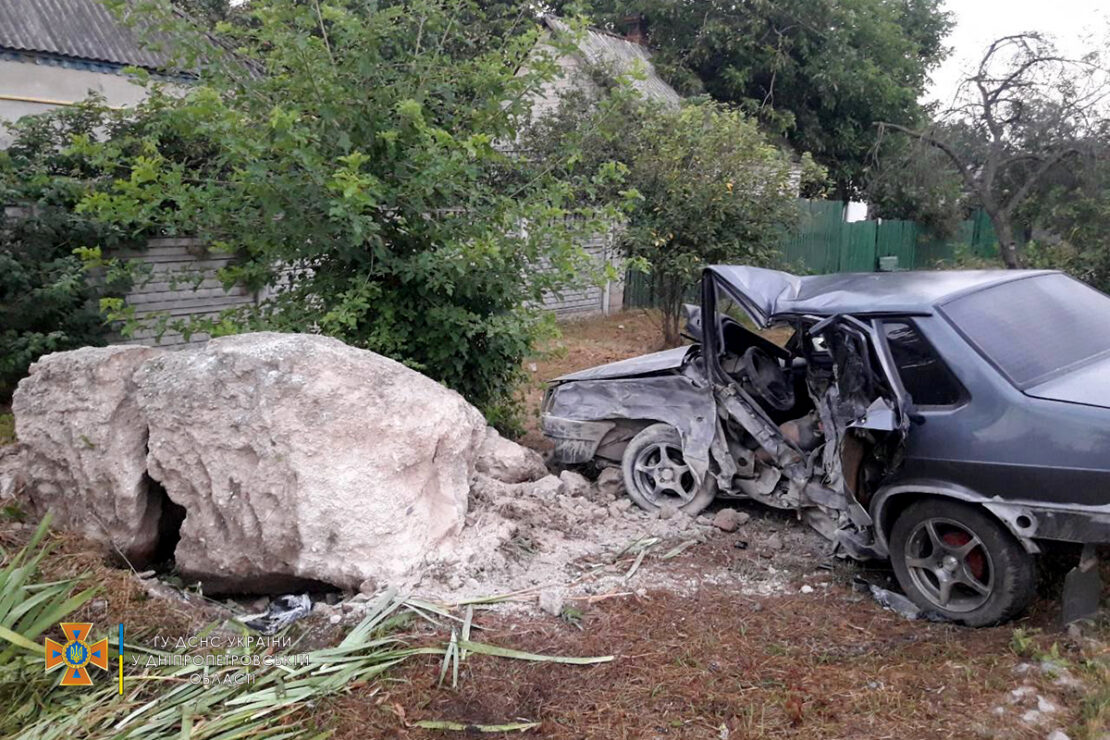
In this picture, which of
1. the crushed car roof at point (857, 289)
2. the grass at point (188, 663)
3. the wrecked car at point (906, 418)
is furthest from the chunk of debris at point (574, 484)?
the grass at point (188, 663)

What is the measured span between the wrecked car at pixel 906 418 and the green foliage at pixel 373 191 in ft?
3.82

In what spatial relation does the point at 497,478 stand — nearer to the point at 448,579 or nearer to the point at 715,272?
the point at 448,579

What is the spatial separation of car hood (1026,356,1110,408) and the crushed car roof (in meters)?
0.66

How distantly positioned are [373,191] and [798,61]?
19.1 m

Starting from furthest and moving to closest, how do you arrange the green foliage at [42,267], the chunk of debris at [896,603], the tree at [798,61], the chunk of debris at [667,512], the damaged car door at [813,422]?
the tree at [798,61] → the green foliage at [42,267] → the chunk of debris at [667,512] → the damaged car door at [813,422] → the chunk of debris at [896,603]

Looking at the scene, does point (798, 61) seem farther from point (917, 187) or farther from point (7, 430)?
point (7, 430)

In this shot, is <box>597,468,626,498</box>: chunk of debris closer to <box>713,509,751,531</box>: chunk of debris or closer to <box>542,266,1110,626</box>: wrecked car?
<box>542,266,1110,626</box>: wrecked car

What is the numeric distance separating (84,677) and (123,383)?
Answer: 6.34ft

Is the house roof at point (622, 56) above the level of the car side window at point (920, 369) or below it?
above

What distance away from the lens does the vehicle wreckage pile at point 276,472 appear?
4551 millimetres

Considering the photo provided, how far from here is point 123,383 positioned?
16.7 ft

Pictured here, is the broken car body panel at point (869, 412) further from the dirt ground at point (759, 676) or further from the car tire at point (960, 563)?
the dirt ground at point (759, 676)

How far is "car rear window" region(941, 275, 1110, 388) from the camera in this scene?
4.29 meters

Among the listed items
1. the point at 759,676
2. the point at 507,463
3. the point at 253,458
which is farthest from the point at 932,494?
the point at 253,458
